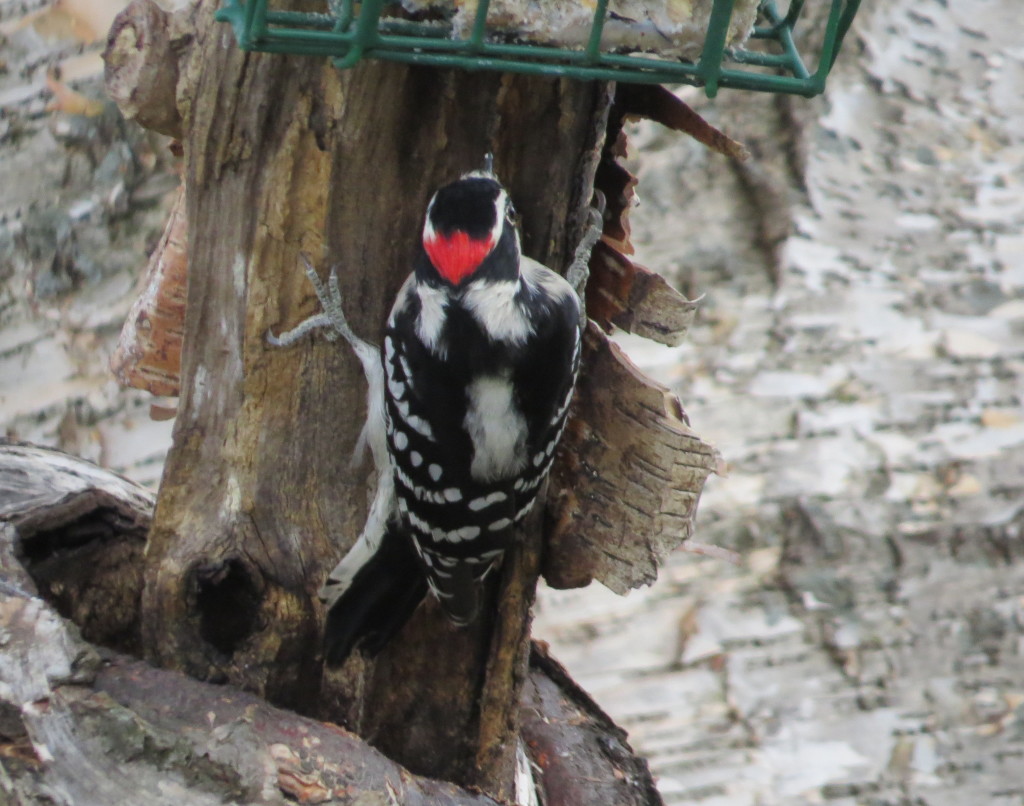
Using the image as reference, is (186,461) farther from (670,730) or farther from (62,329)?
(670,730)

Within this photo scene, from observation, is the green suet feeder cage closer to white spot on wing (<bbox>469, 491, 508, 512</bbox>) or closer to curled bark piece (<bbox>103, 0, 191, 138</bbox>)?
curled bark piece (<bbox>103, 0, 191, 138</bbox>)

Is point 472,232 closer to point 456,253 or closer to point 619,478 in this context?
point 456,253

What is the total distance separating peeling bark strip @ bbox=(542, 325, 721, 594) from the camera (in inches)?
72.7

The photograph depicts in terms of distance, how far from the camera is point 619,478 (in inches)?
75.5

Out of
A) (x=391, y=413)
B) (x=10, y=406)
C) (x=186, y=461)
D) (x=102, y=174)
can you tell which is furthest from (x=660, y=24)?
(x=10, y=406)

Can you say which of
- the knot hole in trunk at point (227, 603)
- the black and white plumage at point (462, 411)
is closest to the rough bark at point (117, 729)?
the knot hole in trunk at point (227, 603)

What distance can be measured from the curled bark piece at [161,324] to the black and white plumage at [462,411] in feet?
1.43

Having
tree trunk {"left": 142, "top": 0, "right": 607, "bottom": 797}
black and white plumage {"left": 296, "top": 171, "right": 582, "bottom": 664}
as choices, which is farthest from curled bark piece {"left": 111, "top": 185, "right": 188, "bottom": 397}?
black and white plumage {"left": 296, "top": 171, "right": 582, "bottom": 664}

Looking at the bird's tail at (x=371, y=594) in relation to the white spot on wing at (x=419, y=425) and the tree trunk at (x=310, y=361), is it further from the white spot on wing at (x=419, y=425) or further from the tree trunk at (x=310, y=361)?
the white spot on wing at (x=419, y=425)

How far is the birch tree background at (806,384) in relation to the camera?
9.43 feet

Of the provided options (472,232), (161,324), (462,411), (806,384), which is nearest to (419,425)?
(462,411)

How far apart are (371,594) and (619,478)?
1.55 ft

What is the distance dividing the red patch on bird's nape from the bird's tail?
48cm

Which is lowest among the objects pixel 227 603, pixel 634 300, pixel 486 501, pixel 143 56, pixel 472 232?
pixel 227 603
